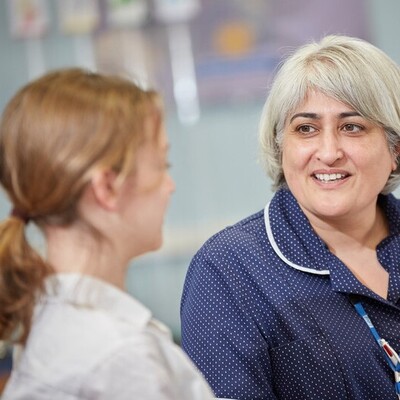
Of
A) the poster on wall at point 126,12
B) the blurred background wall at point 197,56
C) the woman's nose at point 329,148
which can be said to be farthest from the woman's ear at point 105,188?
the poster on wall at point 126,12

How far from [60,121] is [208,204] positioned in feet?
10.2

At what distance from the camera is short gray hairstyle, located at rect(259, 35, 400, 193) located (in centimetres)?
199

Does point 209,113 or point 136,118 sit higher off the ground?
point 136,118

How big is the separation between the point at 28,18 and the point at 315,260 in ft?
8.89

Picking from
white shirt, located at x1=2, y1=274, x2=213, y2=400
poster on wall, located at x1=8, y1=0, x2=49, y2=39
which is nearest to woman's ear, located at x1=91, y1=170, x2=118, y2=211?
white shirt, located at x1=2, y1=274, x2=213, y2=400

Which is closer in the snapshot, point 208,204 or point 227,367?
point 227,367

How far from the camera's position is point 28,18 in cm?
422

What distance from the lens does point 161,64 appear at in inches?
164

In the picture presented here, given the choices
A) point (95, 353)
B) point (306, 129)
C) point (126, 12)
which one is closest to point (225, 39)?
point (126, 12)

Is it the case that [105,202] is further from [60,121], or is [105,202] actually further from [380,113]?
[380,113]

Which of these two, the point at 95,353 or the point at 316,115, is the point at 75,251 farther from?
the point at 316,115

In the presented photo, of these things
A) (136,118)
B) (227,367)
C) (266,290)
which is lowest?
(227,367)

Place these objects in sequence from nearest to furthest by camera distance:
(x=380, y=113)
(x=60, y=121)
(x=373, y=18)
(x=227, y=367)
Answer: (x=60, y=121)
(x=227, y=367)
(x=380, y=113)
(x=373, y=18)

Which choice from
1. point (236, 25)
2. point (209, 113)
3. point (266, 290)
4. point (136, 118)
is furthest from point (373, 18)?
point (136, 118)
